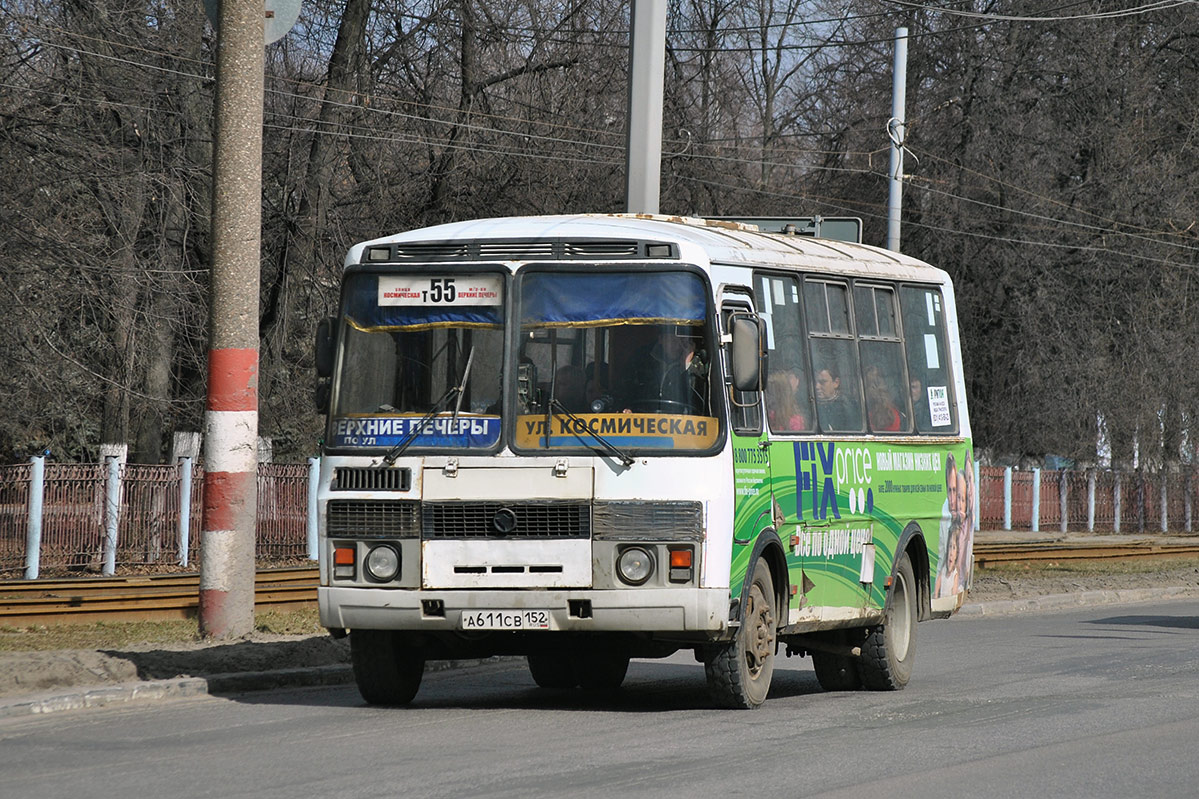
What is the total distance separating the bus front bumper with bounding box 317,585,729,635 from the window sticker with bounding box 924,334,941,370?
4.46 meters

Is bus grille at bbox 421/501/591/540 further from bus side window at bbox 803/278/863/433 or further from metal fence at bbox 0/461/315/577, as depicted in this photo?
metal fence at bbox 0/461/315/577

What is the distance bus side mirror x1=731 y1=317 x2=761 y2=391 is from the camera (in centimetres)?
1079

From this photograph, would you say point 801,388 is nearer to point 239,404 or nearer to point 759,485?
point 759,485

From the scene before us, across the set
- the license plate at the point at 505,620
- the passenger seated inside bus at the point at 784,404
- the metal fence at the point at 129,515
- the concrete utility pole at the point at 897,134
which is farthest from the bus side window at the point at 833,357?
the concrete utility pole at the point at 897,134

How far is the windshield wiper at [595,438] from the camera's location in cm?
1066

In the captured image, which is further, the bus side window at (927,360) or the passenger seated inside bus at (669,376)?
the bus side window at (927,360)

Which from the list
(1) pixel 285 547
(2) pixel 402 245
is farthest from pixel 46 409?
(2) pixel 402 245

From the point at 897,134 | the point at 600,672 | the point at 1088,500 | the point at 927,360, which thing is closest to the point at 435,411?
the point at 600,672

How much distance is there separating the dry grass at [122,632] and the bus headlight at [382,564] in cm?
393

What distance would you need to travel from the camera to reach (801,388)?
1234 cm

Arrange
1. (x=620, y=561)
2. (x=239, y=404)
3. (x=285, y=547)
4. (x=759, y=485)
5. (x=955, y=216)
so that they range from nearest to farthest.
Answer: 1. (x=620, y=561)
2. (x=759, y=485)
3. (x=239, y=404)
4. (x=285, y=547)
5. (x=955, y=216)

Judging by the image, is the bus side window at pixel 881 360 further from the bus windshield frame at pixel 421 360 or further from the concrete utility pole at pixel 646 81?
the concrete utility pole at pixel 646 81

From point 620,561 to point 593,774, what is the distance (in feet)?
7.53

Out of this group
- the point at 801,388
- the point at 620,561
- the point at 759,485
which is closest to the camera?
the point at 620,561
